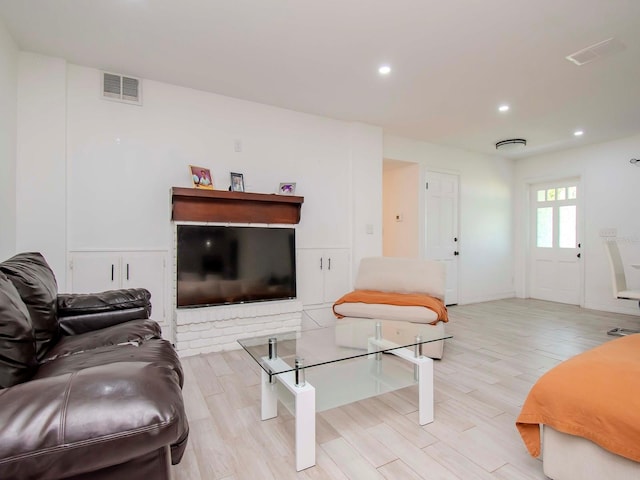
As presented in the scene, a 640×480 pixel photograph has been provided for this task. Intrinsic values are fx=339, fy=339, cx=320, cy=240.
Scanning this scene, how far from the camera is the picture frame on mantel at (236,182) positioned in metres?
3.69

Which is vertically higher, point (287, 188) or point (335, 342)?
point (287, 188)

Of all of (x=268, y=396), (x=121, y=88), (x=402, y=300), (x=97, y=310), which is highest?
(x=121, y=88)

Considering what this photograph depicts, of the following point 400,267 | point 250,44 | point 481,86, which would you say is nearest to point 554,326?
point 400,267

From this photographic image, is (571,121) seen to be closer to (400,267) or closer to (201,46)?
(400,267)

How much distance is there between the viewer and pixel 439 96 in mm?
3717

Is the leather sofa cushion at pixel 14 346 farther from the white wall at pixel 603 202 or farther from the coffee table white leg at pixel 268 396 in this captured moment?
the white wall at pixel 603 202

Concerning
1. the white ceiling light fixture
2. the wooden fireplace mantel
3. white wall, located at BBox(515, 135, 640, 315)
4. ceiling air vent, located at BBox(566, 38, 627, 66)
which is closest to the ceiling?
ceiling air vent, located at BBox(566, 38, 627, 66)

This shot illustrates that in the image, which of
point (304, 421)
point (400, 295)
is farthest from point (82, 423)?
point (400, 295)

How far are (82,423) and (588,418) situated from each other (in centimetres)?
170

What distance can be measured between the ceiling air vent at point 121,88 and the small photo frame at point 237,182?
44.2 inches

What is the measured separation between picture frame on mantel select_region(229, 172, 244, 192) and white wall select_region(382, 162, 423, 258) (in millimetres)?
2698

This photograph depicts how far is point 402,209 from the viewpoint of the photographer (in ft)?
18.8

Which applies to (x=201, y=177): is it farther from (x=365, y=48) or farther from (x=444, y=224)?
(x=444, y=224)

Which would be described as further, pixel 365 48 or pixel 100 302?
pixel 365 48
